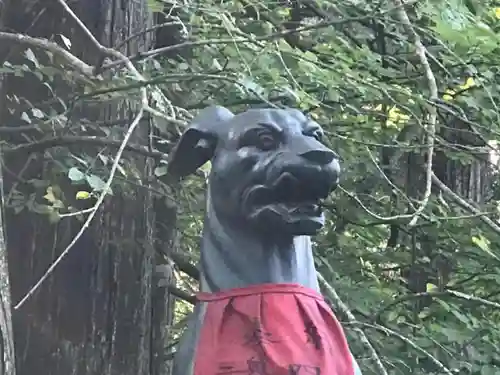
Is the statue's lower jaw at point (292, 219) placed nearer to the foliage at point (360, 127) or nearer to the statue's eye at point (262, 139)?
the statue's eye at point (262, 139)

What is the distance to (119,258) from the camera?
3.18 metres

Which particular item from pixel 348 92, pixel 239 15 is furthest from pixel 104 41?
pixel 348 92

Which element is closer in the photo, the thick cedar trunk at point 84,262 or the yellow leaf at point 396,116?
the thick cedar trunk at point 84,262

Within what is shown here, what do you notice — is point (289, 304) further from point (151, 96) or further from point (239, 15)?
point (239, 15)

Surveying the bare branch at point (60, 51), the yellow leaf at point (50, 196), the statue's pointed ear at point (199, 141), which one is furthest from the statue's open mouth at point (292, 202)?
the yellow leaf at point (50, 196)

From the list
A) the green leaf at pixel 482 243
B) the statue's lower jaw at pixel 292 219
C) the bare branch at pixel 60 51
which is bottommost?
the statue's lower jaw at pixel 292 219

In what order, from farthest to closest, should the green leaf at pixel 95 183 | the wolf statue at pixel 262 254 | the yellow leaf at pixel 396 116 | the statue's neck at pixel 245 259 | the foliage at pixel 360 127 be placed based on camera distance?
the yellow leaf at pixel 396 116, the foliage at pixel 360 127, the green leaf at pixel 95 183, the statue's neck at pixel 245 259, the wolf statue at pixel 262 254

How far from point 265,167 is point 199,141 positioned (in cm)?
26

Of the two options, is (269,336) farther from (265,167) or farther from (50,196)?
(50,196)

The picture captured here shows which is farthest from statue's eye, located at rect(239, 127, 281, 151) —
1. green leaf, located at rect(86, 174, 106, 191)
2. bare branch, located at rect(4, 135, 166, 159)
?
bare branch, located at rect(4, 135, 166, 159)

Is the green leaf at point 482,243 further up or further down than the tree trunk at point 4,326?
further up

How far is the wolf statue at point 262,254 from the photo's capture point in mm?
2014

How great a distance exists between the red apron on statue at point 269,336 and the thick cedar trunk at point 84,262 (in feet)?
3.50

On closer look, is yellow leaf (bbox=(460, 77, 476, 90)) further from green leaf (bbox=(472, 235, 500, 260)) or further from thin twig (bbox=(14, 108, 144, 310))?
thin twig (bbox=(14, 108, 144, 310))
